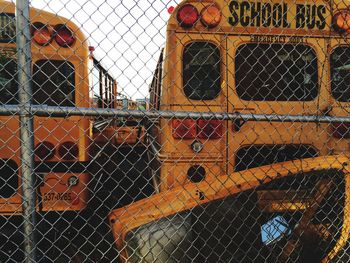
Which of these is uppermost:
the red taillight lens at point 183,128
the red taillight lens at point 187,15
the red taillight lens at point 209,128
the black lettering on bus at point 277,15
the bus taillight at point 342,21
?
the bus taillight at point 342,21

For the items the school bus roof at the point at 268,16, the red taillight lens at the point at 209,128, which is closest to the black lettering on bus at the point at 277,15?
the school bus roof at the point at 268,16

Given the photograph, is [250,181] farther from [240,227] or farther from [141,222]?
[141,222]

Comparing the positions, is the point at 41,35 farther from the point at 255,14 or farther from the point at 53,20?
the point at 255,14

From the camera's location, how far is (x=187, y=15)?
3.71 m

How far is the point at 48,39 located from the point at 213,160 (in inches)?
86.4

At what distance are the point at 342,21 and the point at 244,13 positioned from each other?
3.52ft

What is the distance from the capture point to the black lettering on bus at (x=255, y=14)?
3.71m

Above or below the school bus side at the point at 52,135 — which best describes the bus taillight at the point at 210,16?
above

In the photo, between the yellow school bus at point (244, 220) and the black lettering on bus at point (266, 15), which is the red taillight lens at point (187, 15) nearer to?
the black lettering on bus at point (266, 15)

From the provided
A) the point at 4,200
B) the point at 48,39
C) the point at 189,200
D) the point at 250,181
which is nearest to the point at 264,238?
the point at 250,181

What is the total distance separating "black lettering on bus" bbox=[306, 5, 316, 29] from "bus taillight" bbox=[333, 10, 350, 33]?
9.2 inches

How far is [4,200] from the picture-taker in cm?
380

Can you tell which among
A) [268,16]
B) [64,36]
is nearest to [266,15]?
[268,16]

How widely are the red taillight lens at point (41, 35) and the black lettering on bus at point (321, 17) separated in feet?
9.46
